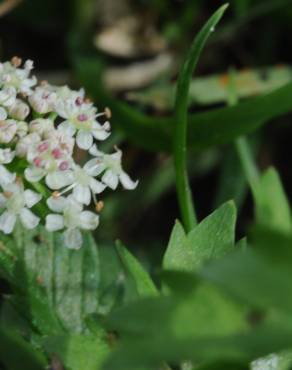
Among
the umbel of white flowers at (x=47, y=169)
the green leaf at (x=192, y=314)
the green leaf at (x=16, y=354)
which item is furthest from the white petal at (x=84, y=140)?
the green leaf at (x=192, y=314)

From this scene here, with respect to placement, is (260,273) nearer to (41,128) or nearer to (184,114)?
(41,128)

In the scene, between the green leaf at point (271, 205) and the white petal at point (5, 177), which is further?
the white petal at point (5, 177)

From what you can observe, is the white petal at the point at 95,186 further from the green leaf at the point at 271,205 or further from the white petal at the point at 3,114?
the green leaf at the point at 271,205

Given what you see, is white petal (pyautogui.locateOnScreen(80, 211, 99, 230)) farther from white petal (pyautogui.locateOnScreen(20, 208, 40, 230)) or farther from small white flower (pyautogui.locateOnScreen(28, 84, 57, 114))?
small white flower (pyautogui.locateOnScreen(28, 84, 57, 114))

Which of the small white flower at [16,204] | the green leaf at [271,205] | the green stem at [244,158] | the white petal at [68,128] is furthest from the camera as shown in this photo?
the green stem at [244,158]

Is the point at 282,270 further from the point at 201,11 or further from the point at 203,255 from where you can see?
the point at 201,11

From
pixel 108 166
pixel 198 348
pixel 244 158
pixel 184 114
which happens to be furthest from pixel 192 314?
pixel 244 158

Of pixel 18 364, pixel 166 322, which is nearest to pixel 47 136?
pixel 18 364
